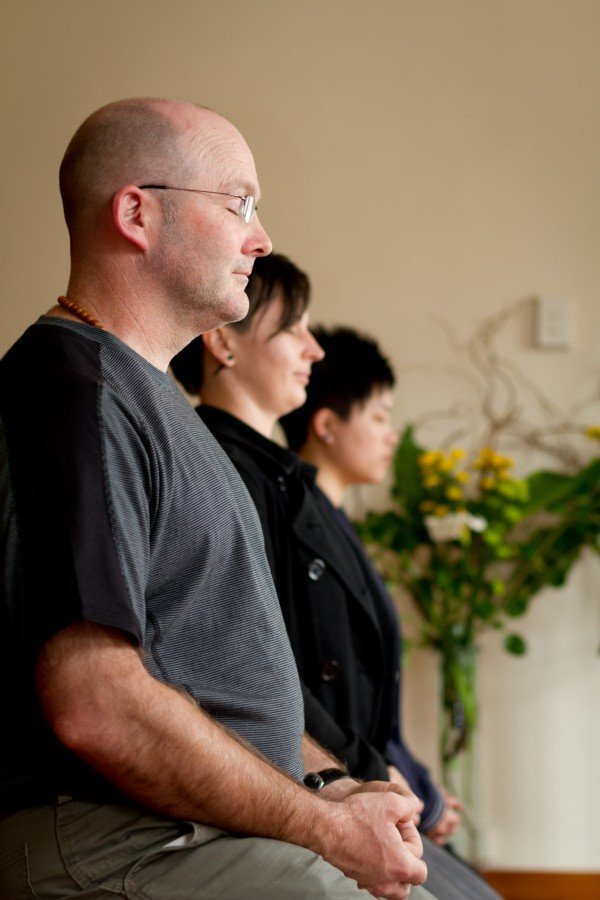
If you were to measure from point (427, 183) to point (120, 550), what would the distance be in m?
2.40

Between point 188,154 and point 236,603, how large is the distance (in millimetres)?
512

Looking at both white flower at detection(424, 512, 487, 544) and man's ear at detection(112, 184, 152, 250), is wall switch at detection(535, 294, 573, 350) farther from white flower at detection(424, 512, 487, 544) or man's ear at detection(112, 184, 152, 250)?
man's ear at detection(112, 184, 152, 250)

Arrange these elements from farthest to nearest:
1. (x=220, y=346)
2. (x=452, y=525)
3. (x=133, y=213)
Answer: (x=452, y=525) < (x=220, y=346) < (x=133, y=213)

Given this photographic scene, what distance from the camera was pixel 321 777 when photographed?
1280 mm

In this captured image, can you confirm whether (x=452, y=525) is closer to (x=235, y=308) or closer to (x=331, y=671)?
(x=331, y=671)

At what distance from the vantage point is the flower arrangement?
290 centimetres

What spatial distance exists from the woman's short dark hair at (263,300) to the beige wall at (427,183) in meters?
1.27

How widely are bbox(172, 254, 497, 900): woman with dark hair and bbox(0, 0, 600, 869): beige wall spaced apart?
3.66 ft

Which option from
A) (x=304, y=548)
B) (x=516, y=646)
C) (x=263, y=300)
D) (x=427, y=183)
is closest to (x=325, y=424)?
(x=263, y=300)

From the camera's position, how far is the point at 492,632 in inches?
122

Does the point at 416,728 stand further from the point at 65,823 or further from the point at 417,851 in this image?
the point at 65,823

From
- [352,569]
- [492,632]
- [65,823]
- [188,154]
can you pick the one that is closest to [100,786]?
[65,823]

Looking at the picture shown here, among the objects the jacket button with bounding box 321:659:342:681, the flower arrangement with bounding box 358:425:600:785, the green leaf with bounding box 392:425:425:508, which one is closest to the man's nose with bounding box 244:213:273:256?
the jacket button with bounding box 321:659:342:681

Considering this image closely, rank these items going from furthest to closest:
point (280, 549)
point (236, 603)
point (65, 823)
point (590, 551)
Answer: point (590, 551) → point (280, 549) → point (236, 603) → point (65, 823)
